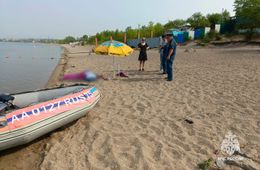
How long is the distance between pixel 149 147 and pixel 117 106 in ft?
7.86

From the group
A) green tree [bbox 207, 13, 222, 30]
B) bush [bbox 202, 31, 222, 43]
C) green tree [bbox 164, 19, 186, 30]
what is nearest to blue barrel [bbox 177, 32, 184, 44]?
bush [bbox 202, 31, 222, 43]

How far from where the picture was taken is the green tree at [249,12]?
2441cm

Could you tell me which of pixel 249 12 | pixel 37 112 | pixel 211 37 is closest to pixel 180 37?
pixel 211 37

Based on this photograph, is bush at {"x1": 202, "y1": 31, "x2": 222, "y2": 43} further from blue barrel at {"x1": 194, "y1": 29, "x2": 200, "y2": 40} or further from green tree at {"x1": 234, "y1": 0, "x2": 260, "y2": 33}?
green tree at {"x1": 234, "y1": 0, "x2": 260, "y2": 33}

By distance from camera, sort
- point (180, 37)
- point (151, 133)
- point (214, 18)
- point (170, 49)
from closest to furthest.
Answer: point (151, 133), point (170, 49), point (180, 37), point (214, 18)

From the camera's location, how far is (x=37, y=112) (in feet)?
13.7

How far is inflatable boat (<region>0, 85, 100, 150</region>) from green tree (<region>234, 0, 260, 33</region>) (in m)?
24.4

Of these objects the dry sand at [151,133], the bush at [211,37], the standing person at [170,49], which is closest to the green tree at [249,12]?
the bush at [211,37]

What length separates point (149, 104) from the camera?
20.3ft

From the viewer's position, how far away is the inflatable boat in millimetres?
3814

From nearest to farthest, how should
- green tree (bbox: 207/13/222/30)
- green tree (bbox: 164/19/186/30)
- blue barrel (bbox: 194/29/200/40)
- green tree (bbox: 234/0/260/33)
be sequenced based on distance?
green tree (bbox: 234/0/260/33) → blue barrel (bbox: 194/29/200/40) → green tree (bbox: 207/13/222/30) → green tree (bbox: 164/19/186/30)

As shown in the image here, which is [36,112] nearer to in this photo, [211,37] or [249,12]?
[249,12]

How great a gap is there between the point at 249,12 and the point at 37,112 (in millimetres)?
26258

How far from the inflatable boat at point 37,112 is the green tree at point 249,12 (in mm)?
24430
